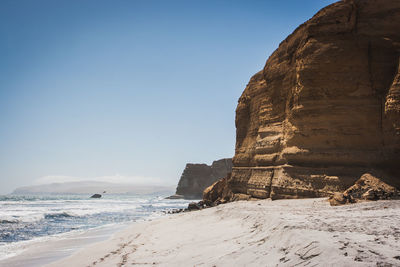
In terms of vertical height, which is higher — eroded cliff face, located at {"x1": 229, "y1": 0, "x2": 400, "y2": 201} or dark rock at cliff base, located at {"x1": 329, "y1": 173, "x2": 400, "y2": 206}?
eroded cliff face, located at {"x1": 229, "y1": 0, "x2": 400, "y2": 201}

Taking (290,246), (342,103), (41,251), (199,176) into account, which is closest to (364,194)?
(342,103)

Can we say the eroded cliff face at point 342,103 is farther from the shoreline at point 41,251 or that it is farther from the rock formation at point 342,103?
the shoreline at point 41,251

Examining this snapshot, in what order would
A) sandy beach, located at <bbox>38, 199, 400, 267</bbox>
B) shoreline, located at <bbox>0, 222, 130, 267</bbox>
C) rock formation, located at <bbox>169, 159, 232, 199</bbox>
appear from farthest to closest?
rock formation, located at <bbox>169, 159, 232, 199</bbox> < shoreline, located at <bbox>0, 222, 130, 267</bbox> < sandy beach, located at <bbox>38, 199, 400, 267</bbox>

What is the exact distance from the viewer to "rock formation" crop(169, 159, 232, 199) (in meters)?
89.3

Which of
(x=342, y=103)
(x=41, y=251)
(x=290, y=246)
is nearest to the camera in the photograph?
(x=290, y=246)

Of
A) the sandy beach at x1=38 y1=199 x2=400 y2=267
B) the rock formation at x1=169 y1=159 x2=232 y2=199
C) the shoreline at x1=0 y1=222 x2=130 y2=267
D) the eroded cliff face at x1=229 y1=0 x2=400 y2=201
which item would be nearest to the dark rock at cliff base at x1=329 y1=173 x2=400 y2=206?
the sandy beach at x1=38 y1=199 x2=400 y2=267

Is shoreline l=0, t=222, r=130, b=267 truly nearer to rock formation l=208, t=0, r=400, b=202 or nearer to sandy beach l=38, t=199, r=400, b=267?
sandy beach l=38, t=199, r=400, b=267

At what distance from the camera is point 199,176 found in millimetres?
90812

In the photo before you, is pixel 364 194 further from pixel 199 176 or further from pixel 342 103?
pixel 199 176

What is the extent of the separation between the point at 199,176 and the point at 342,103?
260 feet

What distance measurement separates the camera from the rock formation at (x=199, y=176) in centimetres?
8931

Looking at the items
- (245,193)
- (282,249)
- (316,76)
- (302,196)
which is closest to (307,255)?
(282,249)

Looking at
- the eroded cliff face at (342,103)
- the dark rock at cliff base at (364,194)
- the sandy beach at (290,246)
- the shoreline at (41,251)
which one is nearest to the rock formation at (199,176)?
the eroded cliff face at (342,103)

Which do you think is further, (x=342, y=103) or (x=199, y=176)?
(x=199, y=176)
